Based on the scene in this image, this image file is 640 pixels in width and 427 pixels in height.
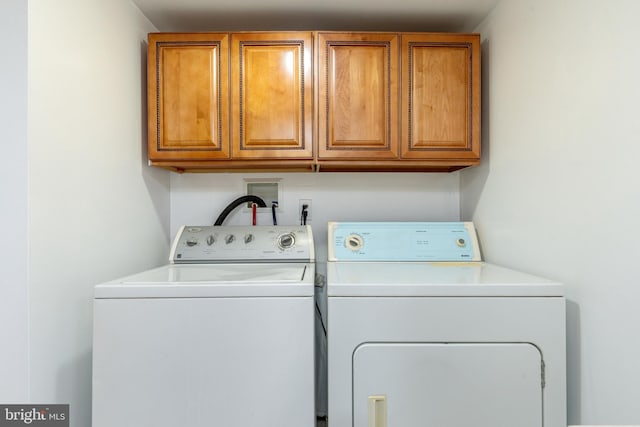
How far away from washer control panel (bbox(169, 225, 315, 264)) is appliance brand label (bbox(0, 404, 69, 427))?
0.72 meters

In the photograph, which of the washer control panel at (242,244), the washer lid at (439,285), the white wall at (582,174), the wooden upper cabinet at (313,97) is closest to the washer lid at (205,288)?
the washer lid at (439,285)

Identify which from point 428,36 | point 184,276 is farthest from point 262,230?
point 428,36

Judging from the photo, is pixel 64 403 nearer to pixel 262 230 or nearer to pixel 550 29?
pixel 262 230

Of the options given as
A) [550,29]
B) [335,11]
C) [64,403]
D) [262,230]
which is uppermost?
[335,11]

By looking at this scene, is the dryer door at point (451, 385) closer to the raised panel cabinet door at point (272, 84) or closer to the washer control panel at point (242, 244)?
the washer control panel at point (242, 244)

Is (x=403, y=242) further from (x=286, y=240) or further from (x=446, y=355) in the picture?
(x=446, y=355)

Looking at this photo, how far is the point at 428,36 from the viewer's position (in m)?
1.58

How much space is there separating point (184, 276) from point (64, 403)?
56 centimetres

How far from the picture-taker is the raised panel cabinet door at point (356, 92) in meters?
1.57

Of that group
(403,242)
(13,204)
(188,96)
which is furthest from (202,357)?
(188,96)

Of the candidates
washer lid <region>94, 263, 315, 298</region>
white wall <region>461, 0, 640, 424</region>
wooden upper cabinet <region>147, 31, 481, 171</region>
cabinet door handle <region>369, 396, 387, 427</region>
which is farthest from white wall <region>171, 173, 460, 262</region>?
cabinet door handle <region>369, 396, 387, 427</region>

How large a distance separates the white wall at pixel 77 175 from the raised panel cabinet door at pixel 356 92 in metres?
0.89

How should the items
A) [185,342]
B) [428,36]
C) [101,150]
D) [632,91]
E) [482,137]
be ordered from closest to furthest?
[632,91]
[185,342]
[101,150]
[428,36]
[482,137]

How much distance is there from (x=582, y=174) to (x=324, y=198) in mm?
1220
